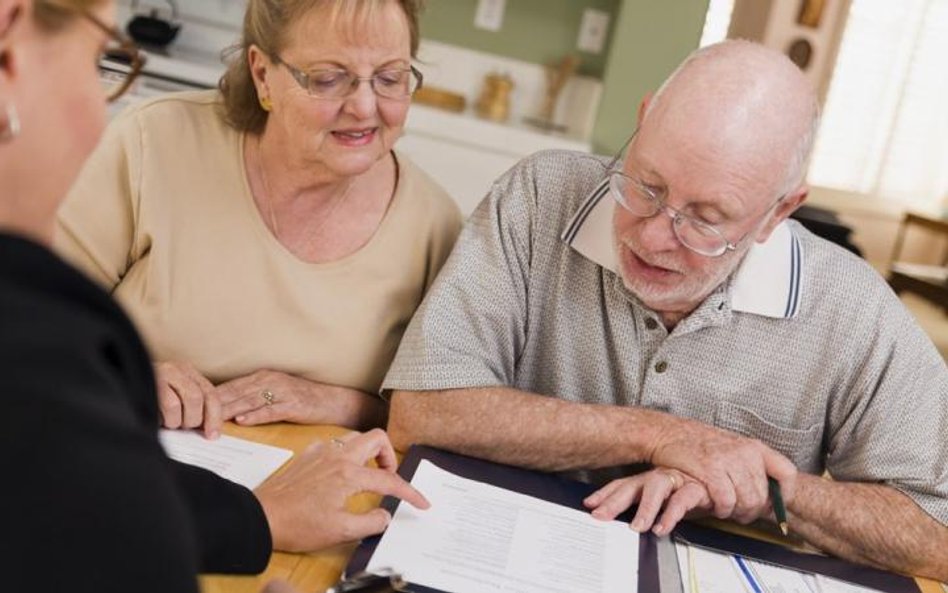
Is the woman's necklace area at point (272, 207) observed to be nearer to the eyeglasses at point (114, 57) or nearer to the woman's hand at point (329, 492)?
the woman's hand at point (329, 492)

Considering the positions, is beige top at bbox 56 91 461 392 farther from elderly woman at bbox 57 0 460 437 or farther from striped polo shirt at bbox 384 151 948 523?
striped polo shirt at bbox 384 151 948 523

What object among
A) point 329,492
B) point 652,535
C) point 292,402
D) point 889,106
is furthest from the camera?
point 889,106

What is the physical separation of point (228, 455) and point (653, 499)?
0.54 meters

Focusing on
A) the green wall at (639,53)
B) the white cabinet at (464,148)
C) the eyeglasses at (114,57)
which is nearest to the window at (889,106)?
the green wall at (639,53)

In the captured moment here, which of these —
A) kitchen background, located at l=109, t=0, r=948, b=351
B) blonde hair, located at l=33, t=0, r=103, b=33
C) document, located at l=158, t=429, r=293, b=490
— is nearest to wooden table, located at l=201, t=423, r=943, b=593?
document, located at l=158, t=429, r=293, b=490

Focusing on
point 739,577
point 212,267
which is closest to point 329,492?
point 739,577

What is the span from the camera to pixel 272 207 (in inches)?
64.4

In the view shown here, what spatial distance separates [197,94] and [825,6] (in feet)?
14.5

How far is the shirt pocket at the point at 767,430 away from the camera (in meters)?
1.50

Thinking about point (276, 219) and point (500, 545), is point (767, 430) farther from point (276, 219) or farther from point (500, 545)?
point (276, 219)

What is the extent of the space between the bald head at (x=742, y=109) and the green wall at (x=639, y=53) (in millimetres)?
2371

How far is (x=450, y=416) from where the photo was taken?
1390 mm

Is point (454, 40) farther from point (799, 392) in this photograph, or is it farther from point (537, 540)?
point (537, 540)

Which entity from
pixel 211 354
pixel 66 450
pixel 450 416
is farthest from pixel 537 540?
pixel 66 450
